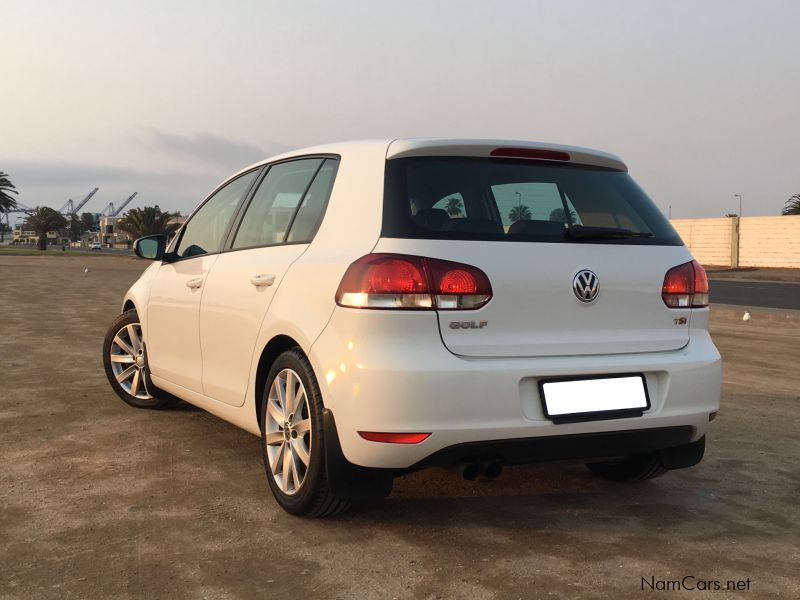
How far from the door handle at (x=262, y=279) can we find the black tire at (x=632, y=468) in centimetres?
194

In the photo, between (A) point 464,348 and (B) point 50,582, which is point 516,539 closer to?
(A) point 464,348

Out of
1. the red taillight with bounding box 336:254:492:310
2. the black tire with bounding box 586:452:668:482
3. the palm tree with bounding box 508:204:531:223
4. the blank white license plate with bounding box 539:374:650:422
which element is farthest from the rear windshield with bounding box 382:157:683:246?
the black tire with bounding box 586:452:668:482

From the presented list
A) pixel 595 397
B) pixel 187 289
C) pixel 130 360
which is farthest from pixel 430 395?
pixel 130 360

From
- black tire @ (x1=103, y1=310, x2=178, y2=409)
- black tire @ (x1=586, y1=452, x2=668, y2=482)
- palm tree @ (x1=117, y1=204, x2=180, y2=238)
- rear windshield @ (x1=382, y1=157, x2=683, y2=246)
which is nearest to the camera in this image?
rear windshield @ (x1=382, y1=157, x2=683, y2=246)

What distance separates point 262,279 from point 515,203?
1244mm

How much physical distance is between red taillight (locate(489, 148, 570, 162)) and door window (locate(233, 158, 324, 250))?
3.09ft

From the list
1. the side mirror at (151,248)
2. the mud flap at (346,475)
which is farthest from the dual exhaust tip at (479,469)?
the side mirror at (151,248)

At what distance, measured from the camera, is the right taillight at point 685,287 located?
367cm

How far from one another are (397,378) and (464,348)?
0.29 meters

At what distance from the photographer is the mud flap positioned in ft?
10.9

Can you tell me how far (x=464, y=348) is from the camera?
Answer: 321 centimetres

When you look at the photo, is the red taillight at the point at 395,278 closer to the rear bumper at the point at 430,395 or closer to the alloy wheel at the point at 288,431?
the rear bumper at the point at 430,395

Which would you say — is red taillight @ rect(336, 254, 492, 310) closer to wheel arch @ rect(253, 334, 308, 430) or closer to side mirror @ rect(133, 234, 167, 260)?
wheel arch @ rect(253, 334, 308, 430)

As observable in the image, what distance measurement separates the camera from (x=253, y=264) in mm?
4180
